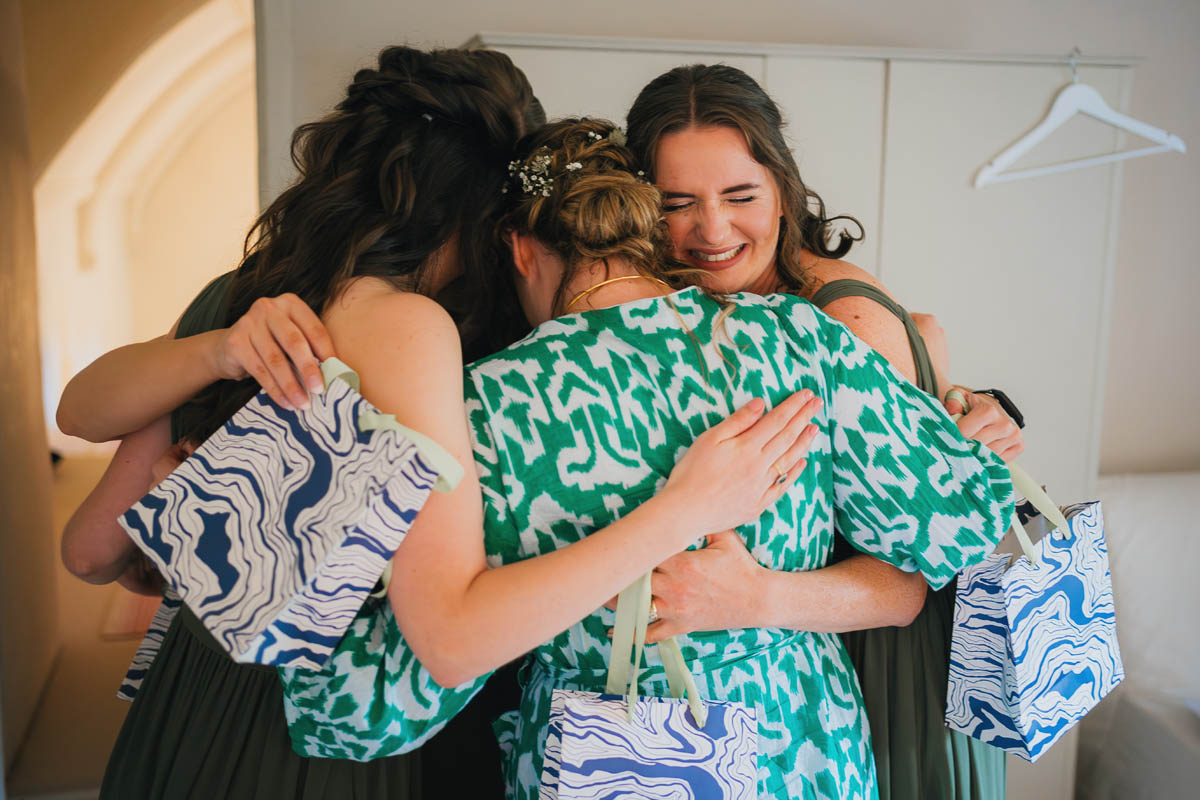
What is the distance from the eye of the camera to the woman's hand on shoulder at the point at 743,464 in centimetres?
94

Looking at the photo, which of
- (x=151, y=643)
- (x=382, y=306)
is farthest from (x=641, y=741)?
(x=151, y=643)

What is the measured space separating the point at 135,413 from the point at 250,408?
12.3 inches

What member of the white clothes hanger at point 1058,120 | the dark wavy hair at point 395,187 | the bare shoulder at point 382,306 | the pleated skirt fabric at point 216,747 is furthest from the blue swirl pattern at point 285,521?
the white clothes hanger at point 1058,120

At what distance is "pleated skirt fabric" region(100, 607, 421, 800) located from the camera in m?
1.11

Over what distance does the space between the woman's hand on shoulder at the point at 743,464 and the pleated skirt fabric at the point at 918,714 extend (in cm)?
46

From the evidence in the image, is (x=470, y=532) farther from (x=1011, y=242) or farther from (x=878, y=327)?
(x=1011, y=242)

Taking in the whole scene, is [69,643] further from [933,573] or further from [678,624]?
[933,573]

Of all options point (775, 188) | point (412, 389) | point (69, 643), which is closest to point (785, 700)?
point (412, 389)

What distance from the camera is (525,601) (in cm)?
87

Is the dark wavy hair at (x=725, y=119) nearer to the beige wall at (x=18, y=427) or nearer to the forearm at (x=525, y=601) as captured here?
the forearm at (x=525, y=601)

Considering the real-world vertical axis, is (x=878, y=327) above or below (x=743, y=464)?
above

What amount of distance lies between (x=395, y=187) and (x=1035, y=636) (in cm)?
110

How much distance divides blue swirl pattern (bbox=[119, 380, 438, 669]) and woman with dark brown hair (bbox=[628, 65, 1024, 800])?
39 cm

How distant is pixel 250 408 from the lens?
3.07 ft
